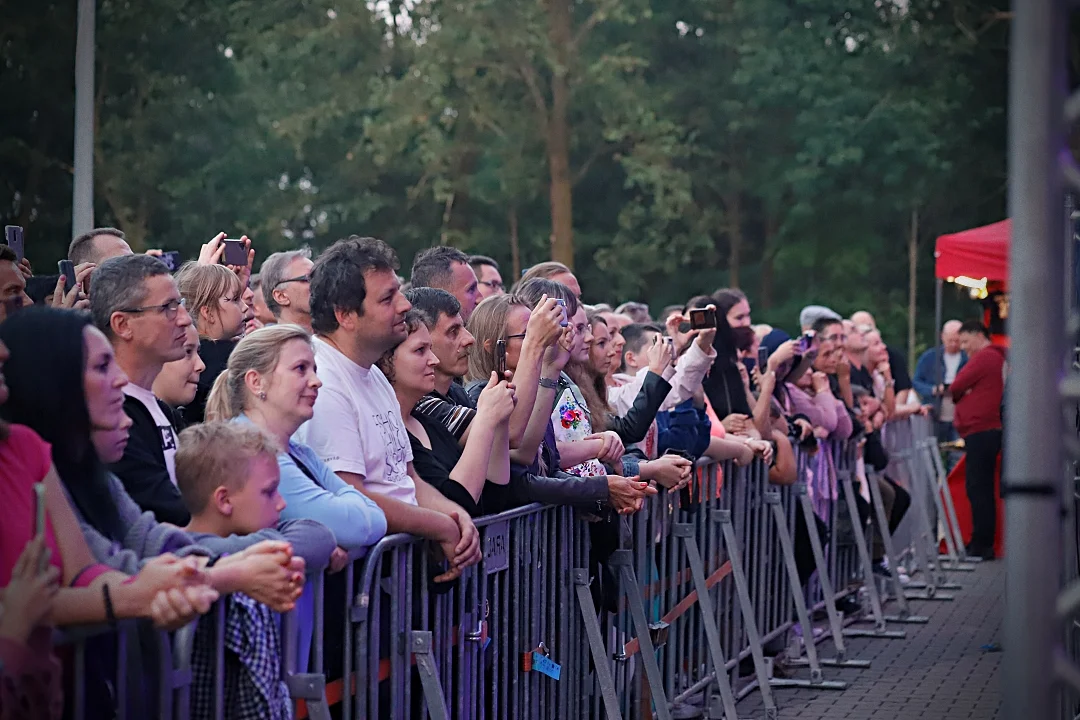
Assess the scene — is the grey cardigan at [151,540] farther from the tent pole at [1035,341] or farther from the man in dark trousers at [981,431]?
the man in dark trousers at [981,431]

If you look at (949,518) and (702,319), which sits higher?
(702,319)

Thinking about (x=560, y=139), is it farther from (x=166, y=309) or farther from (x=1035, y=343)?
(x=1035, y=343)

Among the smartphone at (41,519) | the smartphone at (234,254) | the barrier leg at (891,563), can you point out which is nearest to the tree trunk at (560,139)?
the barrier leg at (891,563)

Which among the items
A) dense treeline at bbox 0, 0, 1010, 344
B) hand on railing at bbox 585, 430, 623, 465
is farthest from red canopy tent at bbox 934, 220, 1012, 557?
dense treeline at bbox 0, 0, 1010, 344

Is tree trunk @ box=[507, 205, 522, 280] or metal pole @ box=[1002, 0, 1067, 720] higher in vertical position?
tree trunk @ box=[507, 205, 522, 280]

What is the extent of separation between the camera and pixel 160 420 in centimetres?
454

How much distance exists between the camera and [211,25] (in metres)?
35.9

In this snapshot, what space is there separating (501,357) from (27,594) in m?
3.13

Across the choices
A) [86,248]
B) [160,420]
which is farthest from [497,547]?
[86,248]

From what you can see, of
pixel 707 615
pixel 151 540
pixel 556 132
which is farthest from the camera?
pixel 556 132

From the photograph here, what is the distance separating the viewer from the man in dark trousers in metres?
14.9

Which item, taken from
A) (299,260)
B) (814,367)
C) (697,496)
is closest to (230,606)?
(299,260)

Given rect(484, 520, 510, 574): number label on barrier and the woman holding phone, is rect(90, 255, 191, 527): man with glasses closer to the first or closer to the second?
the woman holding phone

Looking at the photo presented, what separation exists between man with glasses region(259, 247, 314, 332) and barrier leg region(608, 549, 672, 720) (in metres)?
1.66
